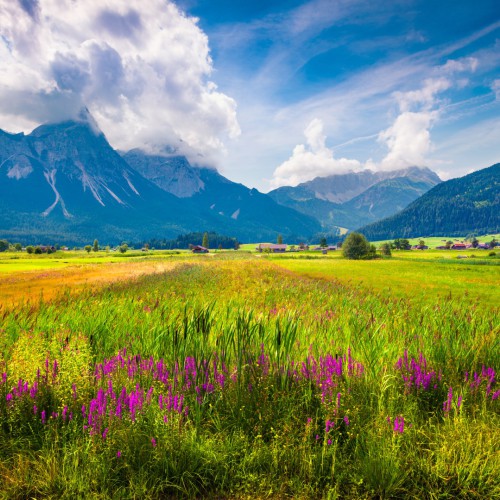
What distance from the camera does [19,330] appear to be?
6281 mm

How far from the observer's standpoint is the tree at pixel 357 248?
374 ft

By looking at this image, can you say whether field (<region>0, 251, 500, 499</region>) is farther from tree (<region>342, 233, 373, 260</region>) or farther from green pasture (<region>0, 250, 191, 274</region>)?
tree (<region>342, 233, 373, 260</region>)

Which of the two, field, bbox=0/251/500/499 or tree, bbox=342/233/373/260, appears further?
tree, bbox=342/233/373/260

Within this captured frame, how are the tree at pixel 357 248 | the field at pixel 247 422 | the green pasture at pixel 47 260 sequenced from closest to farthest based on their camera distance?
the field at pixel 247 422, the green pasture at pixel 47 260, the tree at pixel 357 248

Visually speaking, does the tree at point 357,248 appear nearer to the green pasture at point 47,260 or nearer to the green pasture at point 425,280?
the green pasture at point 425,280

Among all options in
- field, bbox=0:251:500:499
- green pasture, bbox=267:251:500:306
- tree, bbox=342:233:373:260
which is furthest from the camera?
tree, bbox=342:233:373:260

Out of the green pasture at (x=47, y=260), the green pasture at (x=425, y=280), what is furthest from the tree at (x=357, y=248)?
the green pasture at (x=47, y=260)

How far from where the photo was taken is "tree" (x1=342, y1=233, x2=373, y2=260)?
114 metres

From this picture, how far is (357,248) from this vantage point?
11444cm

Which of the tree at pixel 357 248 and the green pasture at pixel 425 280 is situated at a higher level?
the tree at pixel 357 248

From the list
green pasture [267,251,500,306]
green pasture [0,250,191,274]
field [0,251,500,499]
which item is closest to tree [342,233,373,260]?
green pasture [267,251,500,306]

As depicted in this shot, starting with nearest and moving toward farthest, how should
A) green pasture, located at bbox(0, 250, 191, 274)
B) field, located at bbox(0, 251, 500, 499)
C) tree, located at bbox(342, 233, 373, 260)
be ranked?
field, located at bbox(0, 251, 500, 499) → green pasture, located at bbox(0, 250, 191, 274) → tree, located at bbox(342, 233, 373, 260)

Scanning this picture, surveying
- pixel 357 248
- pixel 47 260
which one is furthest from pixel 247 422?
pixel 357 248

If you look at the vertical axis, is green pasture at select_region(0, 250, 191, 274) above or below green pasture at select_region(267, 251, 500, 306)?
above
